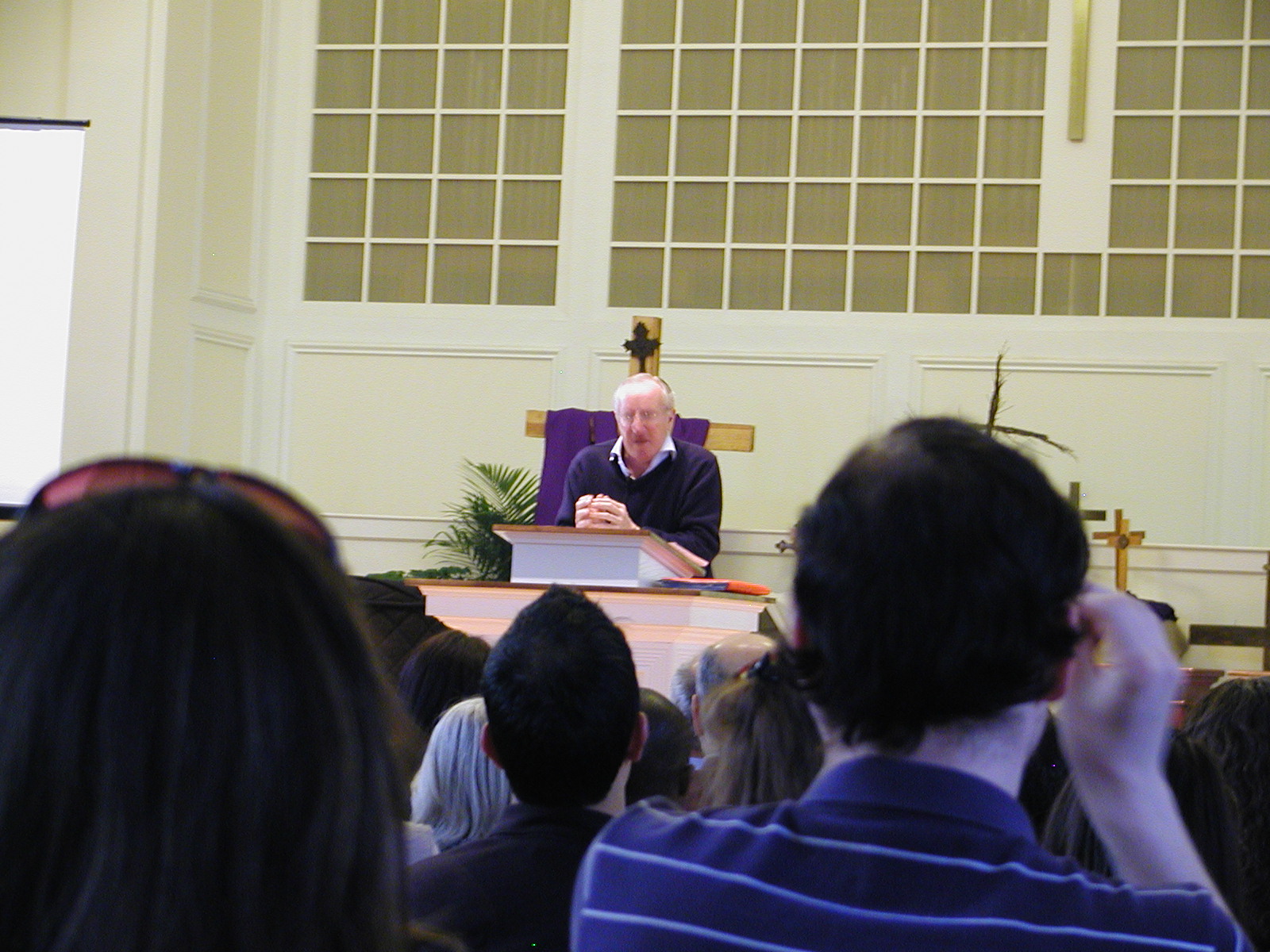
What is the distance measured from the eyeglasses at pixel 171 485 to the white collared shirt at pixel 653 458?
626 centimetres

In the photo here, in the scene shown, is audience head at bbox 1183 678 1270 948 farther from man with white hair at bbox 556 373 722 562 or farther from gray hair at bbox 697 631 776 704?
man with white hair at bbox 556 373 722 562

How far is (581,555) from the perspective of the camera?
17.0 ft

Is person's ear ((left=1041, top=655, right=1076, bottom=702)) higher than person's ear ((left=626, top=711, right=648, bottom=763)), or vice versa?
person's ear ((left=1041, top=655, right=1076, bottom=702))

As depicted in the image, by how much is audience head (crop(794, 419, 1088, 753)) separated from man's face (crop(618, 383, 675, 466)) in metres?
5.88

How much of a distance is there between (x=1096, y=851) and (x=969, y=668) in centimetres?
106

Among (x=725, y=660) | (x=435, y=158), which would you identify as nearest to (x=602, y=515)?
(x=725, y=660)

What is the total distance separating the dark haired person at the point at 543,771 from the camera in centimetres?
181

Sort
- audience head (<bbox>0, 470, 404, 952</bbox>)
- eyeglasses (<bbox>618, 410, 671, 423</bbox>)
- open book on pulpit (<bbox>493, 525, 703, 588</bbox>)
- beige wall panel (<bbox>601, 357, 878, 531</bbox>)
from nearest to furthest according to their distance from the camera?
audience head (<bbox>0, 470, 404, 952</bbox>) → open book on pulpit (<bbox>493, 525, 703, 588</bbox>) → eyeglasses (<bbox>618, 410, 671, 423</bbox>) → beige wall panel (<bbox>601, 357, 878, 531</bbox>)

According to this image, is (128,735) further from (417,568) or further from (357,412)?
(357,412)

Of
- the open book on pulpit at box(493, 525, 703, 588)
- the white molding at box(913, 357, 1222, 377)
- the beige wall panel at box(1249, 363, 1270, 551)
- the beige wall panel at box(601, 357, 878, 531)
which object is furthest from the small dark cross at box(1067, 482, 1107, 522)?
the open book on pulpit at box(493, 525, 703, 588)

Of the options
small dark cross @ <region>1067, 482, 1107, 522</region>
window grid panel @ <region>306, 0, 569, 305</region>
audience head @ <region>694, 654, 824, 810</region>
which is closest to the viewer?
audience head @ <region>694, 654, 824, 810</region>

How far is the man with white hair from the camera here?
7.00 meters

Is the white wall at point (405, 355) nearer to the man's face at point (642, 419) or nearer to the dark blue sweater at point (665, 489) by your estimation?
the dark blue sweater at point (665, 489)

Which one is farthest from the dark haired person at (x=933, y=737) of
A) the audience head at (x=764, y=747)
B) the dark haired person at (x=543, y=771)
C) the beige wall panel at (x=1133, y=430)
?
the beige wall panel at (x=1133, y=430)
